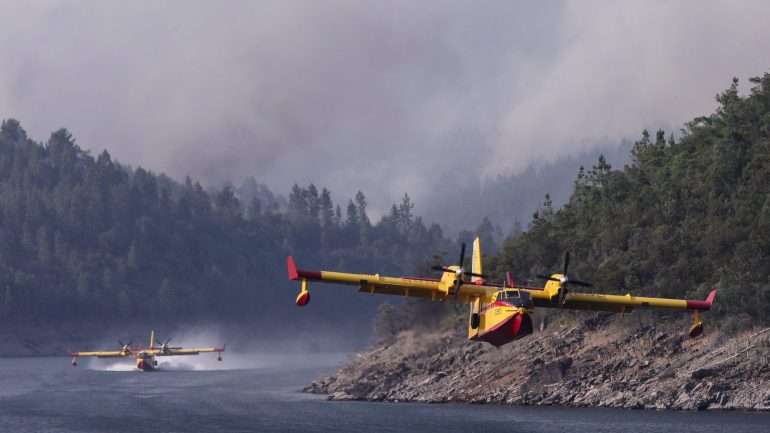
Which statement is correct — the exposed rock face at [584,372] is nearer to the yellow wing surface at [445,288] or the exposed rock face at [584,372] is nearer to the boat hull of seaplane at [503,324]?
the yellow wing surface at [445,288]

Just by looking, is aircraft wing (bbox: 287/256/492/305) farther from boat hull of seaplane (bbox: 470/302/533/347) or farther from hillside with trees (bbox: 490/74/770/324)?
hillside with trees (bbox: 490/74/770/324)

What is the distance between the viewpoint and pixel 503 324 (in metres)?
82.4

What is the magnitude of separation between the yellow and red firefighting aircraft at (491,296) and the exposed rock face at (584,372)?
26790mm

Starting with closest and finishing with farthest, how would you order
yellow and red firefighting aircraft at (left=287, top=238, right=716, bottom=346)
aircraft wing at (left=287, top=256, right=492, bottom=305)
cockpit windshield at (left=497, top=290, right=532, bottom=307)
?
cockpit windshield at (left=497, top=290, right=532, bottom=307) < yellow and red firefighting aircraft at (left=287, top=238, right=716, bottom=346) < aircraft wing at (left=287, top=256, right=492, bottom=305)

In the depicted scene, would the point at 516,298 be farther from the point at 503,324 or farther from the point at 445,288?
the point at 445,288

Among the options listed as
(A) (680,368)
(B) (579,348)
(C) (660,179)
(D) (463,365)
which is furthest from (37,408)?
(C) (660,179)

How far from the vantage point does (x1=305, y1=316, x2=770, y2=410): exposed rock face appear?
121062mm

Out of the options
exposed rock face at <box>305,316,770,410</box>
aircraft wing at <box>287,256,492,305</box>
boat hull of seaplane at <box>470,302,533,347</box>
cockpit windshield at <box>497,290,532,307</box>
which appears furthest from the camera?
exposed rock face at <box>305,316,770,410</box>

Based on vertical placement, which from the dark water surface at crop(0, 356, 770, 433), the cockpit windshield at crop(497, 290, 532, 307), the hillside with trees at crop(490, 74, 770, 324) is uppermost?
the hillside with trees at crop(490, 74, 770, 324)

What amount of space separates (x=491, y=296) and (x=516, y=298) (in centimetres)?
763

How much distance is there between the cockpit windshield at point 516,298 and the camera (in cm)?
8181

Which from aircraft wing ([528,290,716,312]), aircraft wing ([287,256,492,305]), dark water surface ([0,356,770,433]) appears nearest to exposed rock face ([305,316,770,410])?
dark water surface ([0,356,770,433])

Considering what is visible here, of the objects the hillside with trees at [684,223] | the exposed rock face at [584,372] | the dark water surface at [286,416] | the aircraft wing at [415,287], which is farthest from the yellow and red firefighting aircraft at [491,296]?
the hillside with trees at [684,223]

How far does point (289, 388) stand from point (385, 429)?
190 feet
